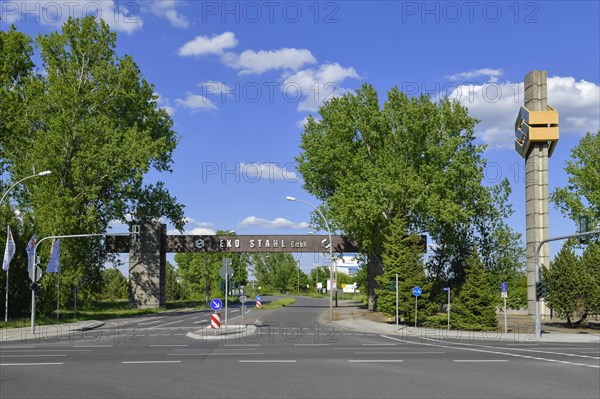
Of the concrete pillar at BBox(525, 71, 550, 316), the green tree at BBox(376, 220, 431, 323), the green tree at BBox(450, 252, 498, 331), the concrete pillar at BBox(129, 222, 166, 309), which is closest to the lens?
the green tree at BBox(450, 252, 498, 331)

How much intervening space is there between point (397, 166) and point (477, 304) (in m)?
12.6

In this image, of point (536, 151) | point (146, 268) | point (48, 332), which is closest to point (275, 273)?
point (146, 268)

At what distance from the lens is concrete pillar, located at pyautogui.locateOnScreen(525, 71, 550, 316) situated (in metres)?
51.3

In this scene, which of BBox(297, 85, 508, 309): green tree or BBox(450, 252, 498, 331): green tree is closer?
BBox(450, 252, 498, 331): green tree

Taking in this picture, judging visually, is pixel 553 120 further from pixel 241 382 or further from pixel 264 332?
pixel 241 382

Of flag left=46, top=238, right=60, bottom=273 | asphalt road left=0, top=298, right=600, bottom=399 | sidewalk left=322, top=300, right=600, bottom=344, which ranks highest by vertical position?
flag left=46, top=238, right=60, bottom=273

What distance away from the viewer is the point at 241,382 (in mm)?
12805

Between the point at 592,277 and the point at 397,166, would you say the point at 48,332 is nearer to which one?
the point at 397,166

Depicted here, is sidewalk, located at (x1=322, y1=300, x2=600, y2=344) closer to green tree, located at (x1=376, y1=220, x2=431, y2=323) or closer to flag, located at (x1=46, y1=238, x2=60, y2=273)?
green tree, located at (x1=376, y1=220, x2=431, y2=323)

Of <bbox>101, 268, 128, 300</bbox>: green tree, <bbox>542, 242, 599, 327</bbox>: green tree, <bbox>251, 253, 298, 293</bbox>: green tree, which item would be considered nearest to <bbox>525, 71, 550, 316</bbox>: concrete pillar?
<bbox>542, 242, 599, 327</bbox>: green tree

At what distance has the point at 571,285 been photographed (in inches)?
1537

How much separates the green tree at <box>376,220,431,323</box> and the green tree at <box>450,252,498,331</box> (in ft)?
11.3

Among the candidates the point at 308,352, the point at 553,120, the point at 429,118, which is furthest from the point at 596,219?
the point at 308,352

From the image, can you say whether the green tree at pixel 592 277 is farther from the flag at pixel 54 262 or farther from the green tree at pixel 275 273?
the green tree at pixel 275 273
